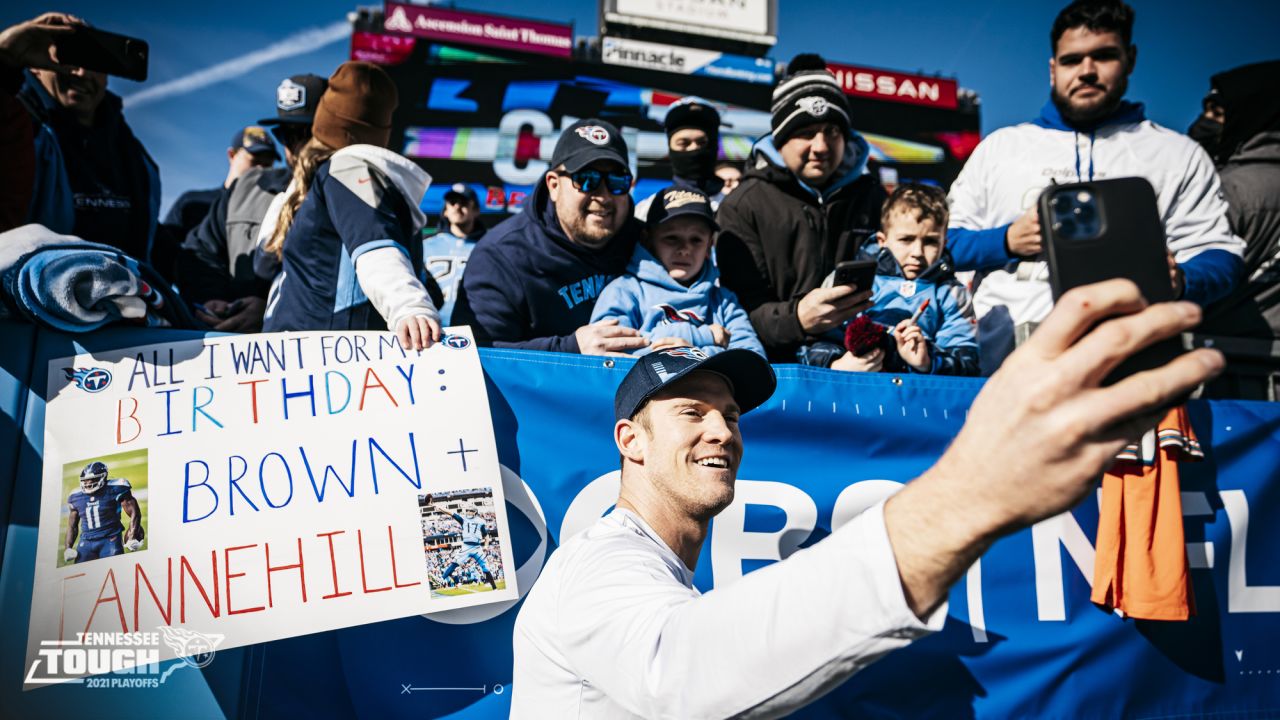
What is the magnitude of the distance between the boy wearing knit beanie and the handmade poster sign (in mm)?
1681

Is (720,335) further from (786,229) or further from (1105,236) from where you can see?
(1105,236)

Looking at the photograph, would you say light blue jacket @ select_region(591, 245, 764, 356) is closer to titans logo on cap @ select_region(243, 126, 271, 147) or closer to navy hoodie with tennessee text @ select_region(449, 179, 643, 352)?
navy hoodie with tennessee text @ select_region(449, 179, 643, 352)

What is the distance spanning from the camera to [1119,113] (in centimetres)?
395

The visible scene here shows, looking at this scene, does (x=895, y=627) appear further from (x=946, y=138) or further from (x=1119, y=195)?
(x=946, y=138)

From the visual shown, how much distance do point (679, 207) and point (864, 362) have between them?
3.54 ft

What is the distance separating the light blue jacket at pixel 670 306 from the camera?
10.8 ft

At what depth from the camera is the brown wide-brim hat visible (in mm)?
3299

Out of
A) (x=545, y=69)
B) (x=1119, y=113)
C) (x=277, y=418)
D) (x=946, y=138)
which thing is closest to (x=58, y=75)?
(x=277, y=418)

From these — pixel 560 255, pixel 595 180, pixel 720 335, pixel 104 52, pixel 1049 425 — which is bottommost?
pixel 1049 425

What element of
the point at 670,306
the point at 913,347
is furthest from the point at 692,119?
the point at 913,347

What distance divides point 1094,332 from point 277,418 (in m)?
2.38

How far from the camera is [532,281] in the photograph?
344 centimetres

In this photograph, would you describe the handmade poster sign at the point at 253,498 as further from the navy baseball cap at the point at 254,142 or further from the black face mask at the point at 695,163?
the navy baseball cap at the point at 254,142

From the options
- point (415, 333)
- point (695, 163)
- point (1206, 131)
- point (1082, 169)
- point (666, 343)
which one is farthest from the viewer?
point (1206, 131)
